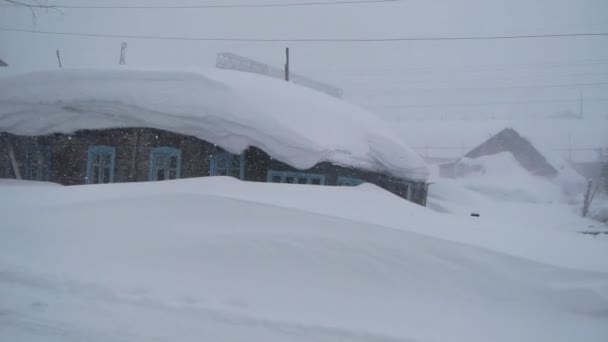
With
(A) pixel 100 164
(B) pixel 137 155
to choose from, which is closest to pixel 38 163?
(A) pixel 100 164

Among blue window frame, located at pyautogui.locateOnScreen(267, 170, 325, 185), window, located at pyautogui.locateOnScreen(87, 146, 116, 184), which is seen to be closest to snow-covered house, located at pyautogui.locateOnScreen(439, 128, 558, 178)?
blue window frame, located at pyautogui.locateOnScreen(267, 170, 325, 185)

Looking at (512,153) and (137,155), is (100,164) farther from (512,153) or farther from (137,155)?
(512,153)

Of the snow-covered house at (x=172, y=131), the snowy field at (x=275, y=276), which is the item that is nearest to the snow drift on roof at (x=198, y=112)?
the snow-covered house at (x=172, y=131)

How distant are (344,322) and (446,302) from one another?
955 millimetres

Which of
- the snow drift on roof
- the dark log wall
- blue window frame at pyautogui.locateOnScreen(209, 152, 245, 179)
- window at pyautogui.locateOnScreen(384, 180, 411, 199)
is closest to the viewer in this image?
the snow drift on roof

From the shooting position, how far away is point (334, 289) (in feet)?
12.1

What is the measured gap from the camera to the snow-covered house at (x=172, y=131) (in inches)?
375

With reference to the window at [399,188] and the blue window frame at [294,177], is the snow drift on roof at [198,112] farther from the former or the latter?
the window at [399,188]

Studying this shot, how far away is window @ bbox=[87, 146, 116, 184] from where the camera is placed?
1080 centimetres

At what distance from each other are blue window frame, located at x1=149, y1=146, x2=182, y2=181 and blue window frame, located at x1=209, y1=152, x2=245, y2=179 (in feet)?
2.77

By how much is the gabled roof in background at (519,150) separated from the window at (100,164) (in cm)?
3306

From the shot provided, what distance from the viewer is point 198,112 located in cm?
964

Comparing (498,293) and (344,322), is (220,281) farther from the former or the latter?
(498,293)

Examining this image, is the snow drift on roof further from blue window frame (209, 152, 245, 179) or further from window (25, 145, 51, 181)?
window (25, 145, 51, 181)
